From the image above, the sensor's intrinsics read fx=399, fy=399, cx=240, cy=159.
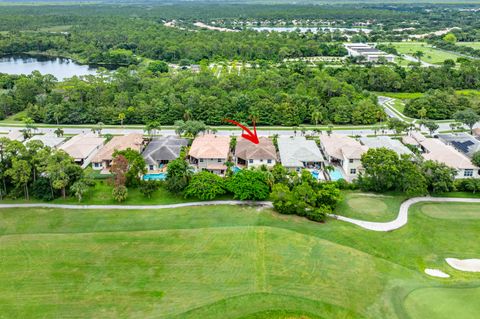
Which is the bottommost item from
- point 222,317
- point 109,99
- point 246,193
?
point 222,317

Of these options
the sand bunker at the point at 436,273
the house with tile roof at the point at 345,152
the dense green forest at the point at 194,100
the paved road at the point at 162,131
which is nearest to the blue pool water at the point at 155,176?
the paved road at the point at 162,131

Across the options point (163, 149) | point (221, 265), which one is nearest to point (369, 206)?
point (221, 265)

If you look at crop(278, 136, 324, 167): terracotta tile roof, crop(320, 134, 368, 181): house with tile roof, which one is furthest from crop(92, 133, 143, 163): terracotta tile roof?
crop(320, 134, 368, 181): house with tile roof

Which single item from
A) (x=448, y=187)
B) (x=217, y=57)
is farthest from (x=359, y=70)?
Result: (x=448, y=187)

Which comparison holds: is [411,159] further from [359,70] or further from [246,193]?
[359,70]

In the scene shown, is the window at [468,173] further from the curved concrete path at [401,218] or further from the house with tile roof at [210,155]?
the house with tile roof at [210,155]

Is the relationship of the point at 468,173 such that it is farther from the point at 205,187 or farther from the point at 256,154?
the point at 205,187
